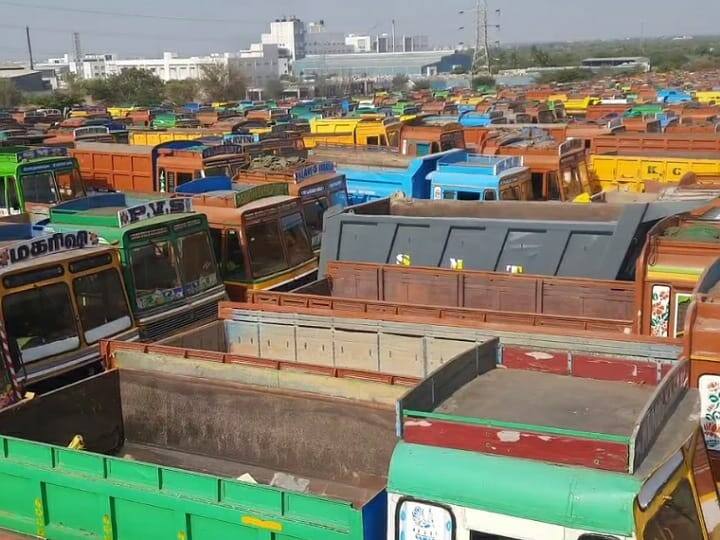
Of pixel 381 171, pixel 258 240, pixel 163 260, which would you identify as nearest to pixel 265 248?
pixel 258 240

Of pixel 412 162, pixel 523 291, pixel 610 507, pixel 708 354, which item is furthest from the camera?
pixel 412 162

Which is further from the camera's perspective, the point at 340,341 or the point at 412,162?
the point at 412,162

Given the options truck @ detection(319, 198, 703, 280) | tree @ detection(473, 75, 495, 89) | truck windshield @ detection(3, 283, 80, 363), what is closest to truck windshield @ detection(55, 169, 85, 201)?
truck @ detection(319, 198, 703, 280)

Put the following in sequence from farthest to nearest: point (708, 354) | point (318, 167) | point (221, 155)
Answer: point (221, 155) → point (318, 167) → point (708, 354)

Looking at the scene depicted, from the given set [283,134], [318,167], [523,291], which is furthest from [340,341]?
[283,134]

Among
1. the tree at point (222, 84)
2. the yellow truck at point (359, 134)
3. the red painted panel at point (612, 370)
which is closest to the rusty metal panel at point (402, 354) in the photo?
the red painted panel at point (612, 370)

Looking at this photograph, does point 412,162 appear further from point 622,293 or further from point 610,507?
point 610,507

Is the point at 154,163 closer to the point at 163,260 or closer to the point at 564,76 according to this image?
the point at 163,260

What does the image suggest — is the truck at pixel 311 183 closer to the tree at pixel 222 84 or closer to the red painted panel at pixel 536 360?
the red painted panel at pixel 536 360
